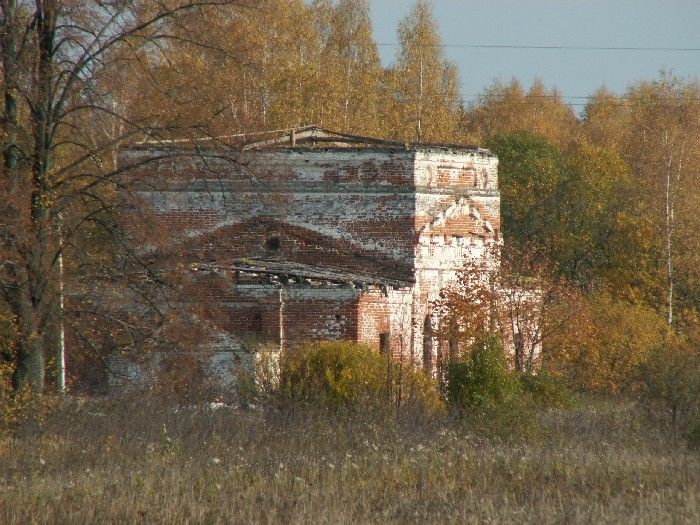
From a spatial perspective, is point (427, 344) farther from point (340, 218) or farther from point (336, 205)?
point (336, 205)

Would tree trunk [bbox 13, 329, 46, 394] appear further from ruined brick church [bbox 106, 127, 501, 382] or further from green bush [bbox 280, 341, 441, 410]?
ruined brick church [bbox 106, 127, 501, 382]

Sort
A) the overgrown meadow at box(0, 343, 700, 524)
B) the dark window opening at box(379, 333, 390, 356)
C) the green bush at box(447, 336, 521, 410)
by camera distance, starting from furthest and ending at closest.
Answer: the dark window opening at box(379, 333, 390, 356) → the green bush at box(447, 336, 521, 410) → the overgrown meadow at box(0, 343, 700, 524)

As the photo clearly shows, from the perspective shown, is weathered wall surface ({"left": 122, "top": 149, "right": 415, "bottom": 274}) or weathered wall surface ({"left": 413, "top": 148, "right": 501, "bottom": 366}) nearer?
weathered wall surface ({"left": 122, "top": 149, "right": 415, "bottom": 274})

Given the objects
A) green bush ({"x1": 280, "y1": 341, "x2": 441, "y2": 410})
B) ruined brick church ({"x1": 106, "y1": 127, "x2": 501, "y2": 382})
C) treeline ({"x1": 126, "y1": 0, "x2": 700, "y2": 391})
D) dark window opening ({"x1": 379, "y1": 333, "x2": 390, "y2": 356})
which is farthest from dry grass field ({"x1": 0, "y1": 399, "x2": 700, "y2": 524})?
treeline ({"x1": 126, "y1": 0, "x2": 700, "y2": 391})

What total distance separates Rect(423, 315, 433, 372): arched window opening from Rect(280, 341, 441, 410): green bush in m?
6.17

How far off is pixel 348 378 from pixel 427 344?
767cm

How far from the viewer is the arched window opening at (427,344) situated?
2867cm

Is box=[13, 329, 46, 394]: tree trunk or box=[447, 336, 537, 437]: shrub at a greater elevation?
box=[13, 329, 46, 394]: tree trunk

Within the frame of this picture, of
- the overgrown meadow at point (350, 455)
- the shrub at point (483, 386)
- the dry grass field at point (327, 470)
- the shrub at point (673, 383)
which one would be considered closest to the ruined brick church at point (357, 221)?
the overgrown meadow at point (350, 455)

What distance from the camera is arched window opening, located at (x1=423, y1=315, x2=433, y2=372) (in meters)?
28.7

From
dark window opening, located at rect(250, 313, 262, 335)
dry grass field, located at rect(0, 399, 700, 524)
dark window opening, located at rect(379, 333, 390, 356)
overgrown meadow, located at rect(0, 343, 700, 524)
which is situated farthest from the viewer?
dark window opening, located at rect(379, 333, 390, 356)

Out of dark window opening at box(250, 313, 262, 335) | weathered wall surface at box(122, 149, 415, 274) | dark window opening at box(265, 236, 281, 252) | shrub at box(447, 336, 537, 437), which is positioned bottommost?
shrub at box(447, 336, 537, 437)

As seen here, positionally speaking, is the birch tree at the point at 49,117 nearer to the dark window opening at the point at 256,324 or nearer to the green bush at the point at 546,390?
the dark window opening at the point at 256,324

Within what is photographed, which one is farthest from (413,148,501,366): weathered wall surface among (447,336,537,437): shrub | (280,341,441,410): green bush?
(447,336,537,437): shrub
